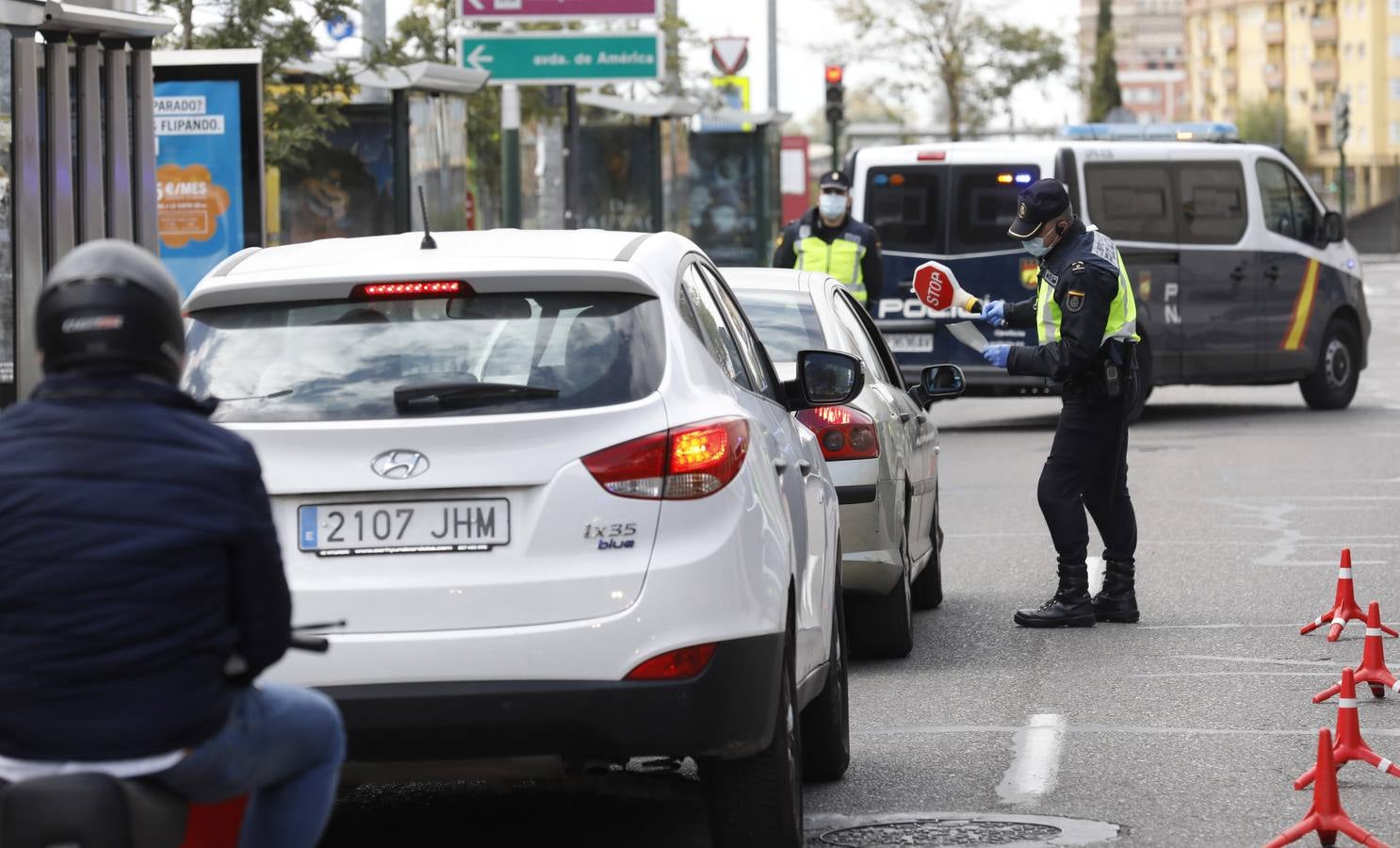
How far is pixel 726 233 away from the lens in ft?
119

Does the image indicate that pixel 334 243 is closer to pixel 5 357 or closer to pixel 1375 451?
pixel 5 357

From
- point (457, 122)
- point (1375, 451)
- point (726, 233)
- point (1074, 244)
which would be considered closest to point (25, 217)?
point (1074, 244)

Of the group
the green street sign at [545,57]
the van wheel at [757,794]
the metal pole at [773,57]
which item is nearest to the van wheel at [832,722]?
the van wheel at [757,794]

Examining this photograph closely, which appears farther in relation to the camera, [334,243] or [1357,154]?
[1357,154]

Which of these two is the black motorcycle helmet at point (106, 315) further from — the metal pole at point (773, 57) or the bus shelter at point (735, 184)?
the metal pole at point (773, 57)

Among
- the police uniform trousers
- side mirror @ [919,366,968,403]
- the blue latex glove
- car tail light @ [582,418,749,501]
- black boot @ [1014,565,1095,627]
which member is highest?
the blue latex glove

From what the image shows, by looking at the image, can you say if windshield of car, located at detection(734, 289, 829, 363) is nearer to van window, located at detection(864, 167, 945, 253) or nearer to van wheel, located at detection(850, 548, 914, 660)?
van wheel, located at detection(850, 548, 914, 660)

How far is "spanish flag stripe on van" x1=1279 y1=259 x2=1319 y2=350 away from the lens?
20.9 metres

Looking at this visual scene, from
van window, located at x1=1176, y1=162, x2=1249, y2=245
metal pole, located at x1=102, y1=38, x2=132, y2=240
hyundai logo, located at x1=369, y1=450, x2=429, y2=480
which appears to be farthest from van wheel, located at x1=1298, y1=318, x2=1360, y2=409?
hyundai logo, located at x1=369, y1=450, x2=429, y2=480

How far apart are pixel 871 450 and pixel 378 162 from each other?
14.9 m

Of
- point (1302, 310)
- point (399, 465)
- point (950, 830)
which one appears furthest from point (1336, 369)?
point (399, 465)

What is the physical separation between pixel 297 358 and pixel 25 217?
24.0ft

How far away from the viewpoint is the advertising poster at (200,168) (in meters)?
16.3

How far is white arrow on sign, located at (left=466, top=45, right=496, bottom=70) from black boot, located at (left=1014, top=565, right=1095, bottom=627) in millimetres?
18265
